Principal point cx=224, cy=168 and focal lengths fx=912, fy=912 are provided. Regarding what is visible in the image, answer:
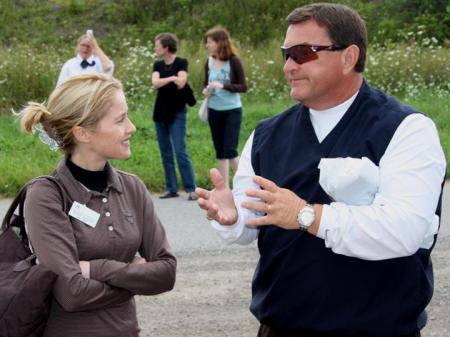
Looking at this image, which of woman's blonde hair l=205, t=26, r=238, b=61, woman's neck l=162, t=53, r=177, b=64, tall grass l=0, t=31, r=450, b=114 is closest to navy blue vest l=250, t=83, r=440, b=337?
woman's blonde hair l=205, t=26, r=238, b=61

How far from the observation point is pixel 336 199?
2.92 metres

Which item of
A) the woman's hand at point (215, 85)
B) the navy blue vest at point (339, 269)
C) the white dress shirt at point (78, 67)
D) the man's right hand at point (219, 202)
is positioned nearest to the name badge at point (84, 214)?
the man's right hand at point (219, 202)

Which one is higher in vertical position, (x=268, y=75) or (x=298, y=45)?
(x=298, y=45)

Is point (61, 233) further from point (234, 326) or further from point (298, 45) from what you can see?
point (234, 326)

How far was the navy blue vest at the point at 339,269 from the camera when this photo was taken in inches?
118

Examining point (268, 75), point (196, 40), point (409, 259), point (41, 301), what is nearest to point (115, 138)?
point (41, 301)

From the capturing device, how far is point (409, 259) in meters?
3.00

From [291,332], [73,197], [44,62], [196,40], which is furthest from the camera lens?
[196,40]

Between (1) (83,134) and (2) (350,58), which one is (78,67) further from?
(2) (350,58)

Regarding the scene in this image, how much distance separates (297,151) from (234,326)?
311 centimetres

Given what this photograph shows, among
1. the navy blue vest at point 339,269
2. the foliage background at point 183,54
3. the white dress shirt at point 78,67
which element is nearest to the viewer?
the navy blue vest at point 339,269

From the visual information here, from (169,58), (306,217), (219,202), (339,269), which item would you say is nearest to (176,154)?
(169,58)

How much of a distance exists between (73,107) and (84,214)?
0.42 meters

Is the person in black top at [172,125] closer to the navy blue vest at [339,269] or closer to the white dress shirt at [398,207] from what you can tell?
the navy blue vest at [339,269]
